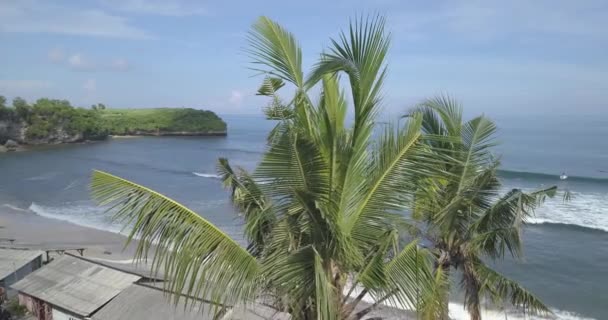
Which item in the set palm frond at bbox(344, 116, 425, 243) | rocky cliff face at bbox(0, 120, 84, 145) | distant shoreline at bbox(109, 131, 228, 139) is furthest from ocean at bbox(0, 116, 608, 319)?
distant shoreline at bbox(109, 131, 228, 139)

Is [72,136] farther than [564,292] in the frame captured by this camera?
Yes

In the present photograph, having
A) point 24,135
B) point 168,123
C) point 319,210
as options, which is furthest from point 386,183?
point 168,123

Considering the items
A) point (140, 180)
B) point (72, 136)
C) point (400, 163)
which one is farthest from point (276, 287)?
point (72, 136)

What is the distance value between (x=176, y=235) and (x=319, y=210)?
129 centimetres

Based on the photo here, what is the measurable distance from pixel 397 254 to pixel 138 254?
2332 mm

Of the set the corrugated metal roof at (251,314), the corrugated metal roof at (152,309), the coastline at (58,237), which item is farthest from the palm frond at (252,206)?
the coastline at (58,237)

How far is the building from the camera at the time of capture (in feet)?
57.5

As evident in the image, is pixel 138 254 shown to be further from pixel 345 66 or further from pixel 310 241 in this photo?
pixel 345 66

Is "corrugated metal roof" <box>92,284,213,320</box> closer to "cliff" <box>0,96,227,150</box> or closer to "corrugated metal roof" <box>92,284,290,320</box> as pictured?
"corrugated metal roof" <box>92,284,290,320</box>

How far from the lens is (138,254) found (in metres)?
4.45

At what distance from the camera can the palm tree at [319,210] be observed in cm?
451

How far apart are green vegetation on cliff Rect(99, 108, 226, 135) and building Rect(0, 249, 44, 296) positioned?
103018mm

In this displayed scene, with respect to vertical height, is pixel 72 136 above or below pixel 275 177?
below

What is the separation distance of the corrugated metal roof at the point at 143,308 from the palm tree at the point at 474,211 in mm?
6869
